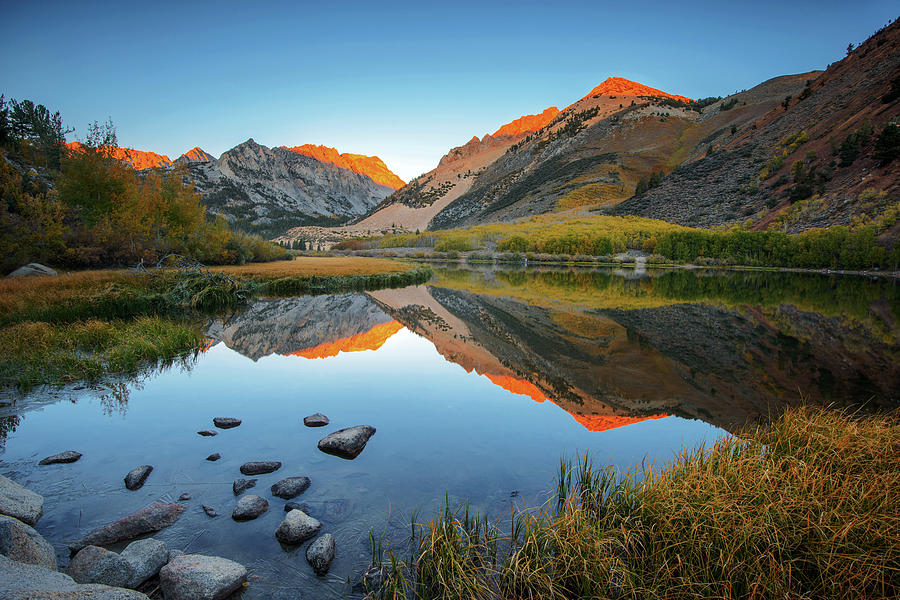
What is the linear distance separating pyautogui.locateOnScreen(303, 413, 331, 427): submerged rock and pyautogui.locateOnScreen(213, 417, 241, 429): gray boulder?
4.52 ft

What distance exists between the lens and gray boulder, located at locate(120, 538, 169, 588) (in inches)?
159

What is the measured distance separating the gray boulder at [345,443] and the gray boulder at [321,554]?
2.56 meters

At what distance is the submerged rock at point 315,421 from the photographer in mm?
8838

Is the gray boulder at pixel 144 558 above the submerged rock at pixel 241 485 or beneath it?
above

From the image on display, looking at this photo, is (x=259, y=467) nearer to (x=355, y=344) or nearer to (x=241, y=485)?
(x=241, y=485)

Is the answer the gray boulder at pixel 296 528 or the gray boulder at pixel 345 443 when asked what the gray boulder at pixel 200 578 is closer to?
the gray boulder at pixel 296 528

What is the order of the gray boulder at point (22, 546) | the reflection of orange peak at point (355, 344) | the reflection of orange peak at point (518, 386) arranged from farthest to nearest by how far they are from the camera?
the reflection of orange peak at point (355, 344) → the reflection of orange peak at point (518, 386) → the gray boulder at point (22, 546)

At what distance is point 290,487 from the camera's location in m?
6.03

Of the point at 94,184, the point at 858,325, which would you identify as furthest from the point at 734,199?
the point at 94,184

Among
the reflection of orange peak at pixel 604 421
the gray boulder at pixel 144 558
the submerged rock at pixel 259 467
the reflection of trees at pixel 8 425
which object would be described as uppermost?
the gray boulder at pixel 144 558

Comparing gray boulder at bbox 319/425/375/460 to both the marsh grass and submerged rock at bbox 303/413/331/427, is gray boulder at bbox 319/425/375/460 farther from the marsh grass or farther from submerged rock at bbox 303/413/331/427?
the marsh grass

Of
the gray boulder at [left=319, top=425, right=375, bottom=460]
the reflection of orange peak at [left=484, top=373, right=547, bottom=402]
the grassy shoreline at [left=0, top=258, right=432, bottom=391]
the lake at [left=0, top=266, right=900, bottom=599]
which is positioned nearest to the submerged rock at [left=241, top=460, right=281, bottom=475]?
the lake at [left=0, top=266, right=900, bottom=599]

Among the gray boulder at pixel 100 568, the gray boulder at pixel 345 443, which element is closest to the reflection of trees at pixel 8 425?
the gray boulder at pixel 100 568

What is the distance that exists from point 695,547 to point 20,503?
7.64 m
